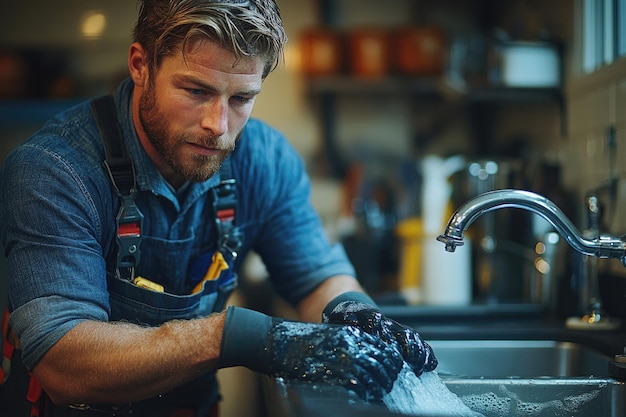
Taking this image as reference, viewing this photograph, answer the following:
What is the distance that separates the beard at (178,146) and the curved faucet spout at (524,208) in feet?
1.34

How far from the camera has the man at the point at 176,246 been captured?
1.17 m

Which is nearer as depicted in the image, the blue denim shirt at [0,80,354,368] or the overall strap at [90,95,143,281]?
the blue denim shirt at [0,80,354,368]

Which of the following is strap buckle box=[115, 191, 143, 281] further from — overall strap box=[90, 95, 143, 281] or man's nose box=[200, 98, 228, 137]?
man's nose box=[200, 98, 228, 137]

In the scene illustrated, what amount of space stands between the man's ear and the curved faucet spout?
1.95ft

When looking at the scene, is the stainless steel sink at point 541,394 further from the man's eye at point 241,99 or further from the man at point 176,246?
the man's eye at point 241,99

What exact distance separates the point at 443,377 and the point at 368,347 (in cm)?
25

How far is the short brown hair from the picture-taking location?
4.50 feet

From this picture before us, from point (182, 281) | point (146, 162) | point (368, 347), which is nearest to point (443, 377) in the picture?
point (368, 347)

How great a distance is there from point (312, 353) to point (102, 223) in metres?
0.48

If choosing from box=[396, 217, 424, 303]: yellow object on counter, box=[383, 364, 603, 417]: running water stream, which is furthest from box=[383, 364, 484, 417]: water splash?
box=[396, 217, 424, 303]: yellow object on counter

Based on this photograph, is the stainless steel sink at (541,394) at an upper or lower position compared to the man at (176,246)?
lower

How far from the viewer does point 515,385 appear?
133 cm

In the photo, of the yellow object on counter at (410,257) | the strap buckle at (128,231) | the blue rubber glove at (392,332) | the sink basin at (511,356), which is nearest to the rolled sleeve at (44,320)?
the strap buckle at (128,231)

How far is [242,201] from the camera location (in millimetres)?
1674
